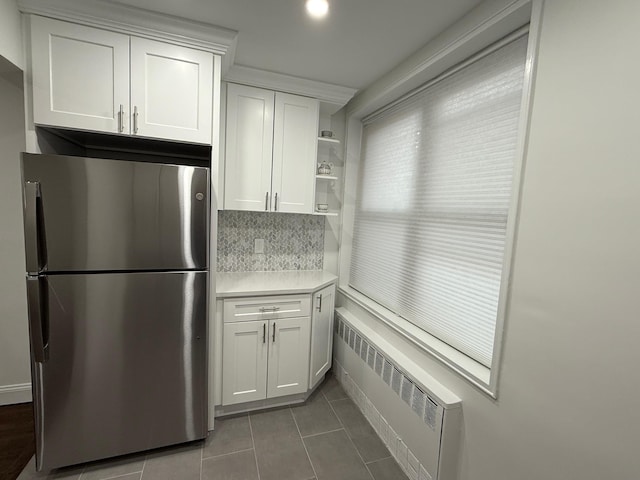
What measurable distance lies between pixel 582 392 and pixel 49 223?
7.76ft

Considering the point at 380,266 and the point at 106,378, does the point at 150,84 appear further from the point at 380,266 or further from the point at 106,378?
the point at 380,266

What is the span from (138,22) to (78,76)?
1.40 ft

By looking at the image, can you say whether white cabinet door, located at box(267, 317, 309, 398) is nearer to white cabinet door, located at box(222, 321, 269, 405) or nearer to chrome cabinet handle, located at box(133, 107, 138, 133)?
white cabinet door, located at box(222, 321, 269, 405)

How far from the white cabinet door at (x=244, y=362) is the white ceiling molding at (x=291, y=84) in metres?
1.79

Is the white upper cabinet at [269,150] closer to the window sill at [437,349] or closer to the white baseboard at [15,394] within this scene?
the window sill at [437,349]

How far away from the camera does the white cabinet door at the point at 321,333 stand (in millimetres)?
2371

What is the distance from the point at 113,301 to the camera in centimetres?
163

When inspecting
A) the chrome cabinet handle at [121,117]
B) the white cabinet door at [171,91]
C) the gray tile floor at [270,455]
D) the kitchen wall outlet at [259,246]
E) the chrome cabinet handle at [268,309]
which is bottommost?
the gray tile floor at [270,455]

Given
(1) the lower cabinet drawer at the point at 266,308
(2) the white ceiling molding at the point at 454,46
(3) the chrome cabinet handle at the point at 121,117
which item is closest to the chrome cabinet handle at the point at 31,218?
(3) the chrome cabinet handle at the point at 121,117

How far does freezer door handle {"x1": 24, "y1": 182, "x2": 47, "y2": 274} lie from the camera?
1.45 metres

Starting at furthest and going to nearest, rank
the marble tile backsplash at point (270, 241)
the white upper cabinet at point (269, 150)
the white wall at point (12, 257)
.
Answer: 1. the marble tile backsplash at point (270, 241)
2. the white upper cabinet at point (269, 150)
3. the white wall at point (12, 257)

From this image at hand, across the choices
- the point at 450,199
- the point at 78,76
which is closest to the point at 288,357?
the point at 450,199

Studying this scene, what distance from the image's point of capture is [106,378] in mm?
1669

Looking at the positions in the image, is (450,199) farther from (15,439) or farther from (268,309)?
(15,439)
